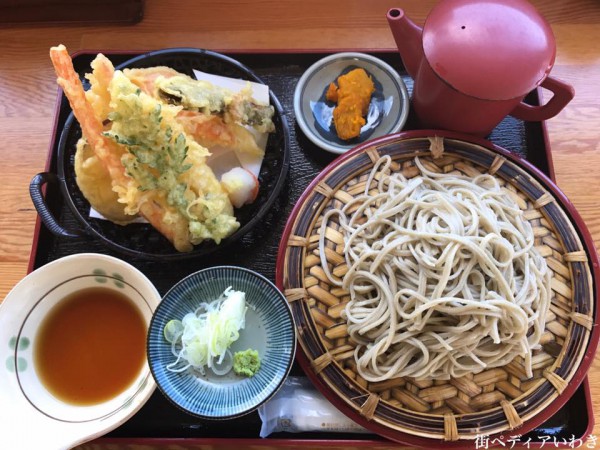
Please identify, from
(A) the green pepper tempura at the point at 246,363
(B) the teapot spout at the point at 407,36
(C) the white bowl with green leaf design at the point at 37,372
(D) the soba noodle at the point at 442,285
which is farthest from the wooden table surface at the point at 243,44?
(A) the green pepper tempura at the point at 246,363

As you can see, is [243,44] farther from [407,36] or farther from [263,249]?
[263,249]

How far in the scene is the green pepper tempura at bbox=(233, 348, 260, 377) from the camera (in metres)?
1.29

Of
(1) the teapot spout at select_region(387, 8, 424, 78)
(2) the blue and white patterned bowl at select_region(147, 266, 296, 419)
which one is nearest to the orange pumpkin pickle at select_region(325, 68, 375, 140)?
(1) the teapot spout at select_region(387, 8, 424, 78)

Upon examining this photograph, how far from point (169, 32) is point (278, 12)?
1.59ft

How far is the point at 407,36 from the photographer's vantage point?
164 cm

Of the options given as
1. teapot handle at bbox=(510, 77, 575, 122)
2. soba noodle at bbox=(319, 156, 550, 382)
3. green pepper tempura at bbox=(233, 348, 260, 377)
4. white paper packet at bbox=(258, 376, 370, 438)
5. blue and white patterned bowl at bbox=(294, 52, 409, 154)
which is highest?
teapot handle at bbox=(510, 77, 575, 122)

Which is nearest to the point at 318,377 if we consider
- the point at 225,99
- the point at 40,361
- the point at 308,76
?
the point at 40,361

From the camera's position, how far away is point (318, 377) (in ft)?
4.80

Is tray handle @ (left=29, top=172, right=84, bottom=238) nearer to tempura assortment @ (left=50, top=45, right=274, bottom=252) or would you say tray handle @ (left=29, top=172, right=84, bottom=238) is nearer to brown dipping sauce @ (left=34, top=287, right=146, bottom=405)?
tempura assortment @ (left=50, top=45, right=274, bottom=252)

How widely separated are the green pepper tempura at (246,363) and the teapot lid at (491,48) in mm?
1005

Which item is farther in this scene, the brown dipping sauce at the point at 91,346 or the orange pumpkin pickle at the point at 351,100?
the orange pumpkin pickle at the point at 351,100

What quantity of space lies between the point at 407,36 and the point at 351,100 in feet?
1.00

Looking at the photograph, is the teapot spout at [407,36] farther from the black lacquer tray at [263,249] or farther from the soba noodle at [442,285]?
the soba noodle at [442,285]

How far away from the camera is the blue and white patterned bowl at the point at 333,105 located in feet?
6.05
